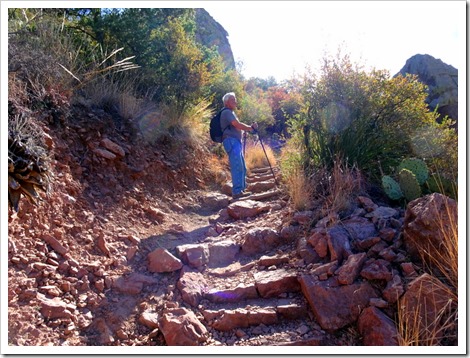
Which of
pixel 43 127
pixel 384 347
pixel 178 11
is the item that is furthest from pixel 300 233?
pixel 178 11

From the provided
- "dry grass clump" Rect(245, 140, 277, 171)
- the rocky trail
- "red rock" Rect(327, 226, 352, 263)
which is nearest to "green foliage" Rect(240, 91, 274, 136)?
"dry grass clump" Rect(245, 140, 277, 171)

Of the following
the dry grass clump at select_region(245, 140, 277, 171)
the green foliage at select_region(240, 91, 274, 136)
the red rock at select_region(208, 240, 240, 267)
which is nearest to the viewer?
the red rock at select_region(208, 240, 240, 267)

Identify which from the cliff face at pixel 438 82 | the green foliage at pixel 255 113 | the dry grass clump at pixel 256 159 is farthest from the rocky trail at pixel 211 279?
the green foliage at pixel 255 113

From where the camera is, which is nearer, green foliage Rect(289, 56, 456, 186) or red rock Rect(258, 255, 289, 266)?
red rock Rect(258, 255, 289, 266)

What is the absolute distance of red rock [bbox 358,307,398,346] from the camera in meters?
3.28

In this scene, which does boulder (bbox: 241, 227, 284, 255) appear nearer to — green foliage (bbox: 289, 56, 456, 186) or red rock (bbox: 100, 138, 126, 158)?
green foliage (bbox: 289, 56, 456, 186)

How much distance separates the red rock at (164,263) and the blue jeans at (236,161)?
2.93 metres

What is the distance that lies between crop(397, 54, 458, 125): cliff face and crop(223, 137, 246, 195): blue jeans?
7100 millimetres

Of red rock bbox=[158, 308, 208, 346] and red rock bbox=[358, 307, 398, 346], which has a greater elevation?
red rock bbox=[358, 307, 398, 346]

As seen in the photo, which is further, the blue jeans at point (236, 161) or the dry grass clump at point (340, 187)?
the blue jeans at point (236, 161)

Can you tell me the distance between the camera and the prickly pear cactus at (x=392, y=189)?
5317 mm

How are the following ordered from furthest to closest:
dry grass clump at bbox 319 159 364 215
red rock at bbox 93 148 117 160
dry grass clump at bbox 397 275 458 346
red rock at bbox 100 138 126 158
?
red rock at bbox 100 138 126 158 < red rock at bbox 93 148 117 160 < dry grass clump at bbox 319 159 364 215 < dry grass clump at bbox 397 275 458 346

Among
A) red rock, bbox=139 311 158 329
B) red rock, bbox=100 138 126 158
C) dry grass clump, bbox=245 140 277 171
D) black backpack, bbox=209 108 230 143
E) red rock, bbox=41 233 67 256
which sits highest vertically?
black backpack, bbox=209 108 230 143

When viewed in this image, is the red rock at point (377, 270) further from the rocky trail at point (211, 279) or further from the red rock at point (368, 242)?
the red rock at point (368, 242)
